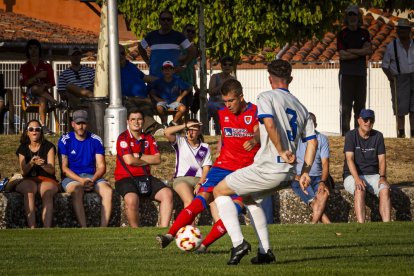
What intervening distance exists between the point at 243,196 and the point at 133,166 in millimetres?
5282

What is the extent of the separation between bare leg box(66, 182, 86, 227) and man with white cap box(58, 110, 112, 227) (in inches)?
0.9

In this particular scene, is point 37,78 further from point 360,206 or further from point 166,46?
point 360,206

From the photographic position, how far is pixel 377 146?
1788cm

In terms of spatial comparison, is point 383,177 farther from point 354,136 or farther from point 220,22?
point 220,22

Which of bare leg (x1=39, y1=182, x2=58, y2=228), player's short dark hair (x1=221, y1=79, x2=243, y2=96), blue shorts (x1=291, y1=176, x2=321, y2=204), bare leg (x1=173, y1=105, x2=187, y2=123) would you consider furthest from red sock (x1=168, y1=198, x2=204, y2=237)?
bare leg (x1=173, y1=105, x2=187, y2=123)

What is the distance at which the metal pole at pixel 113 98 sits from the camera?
63.6ft

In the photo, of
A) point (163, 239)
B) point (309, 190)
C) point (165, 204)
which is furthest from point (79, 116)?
point (163, 239)

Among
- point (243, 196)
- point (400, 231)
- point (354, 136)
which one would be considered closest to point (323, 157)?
point (354, 136)

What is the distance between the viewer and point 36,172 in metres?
16.6

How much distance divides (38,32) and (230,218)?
31.5m

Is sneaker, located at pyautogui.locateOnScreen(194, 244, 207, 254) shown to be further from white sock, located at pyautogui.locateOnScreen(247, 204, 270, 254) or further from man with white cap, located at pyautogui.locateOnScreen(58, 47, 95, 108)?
man with white cap, located at pyautogui.locateOnScreen(58, 47, 95, 108)

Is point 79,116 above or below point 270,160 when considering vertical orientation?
above

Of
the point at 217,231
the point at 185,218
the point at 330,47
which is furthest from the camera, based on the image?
the point at 330,47

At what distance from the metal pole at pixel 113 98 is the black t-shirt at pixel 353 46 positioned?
395 cm
